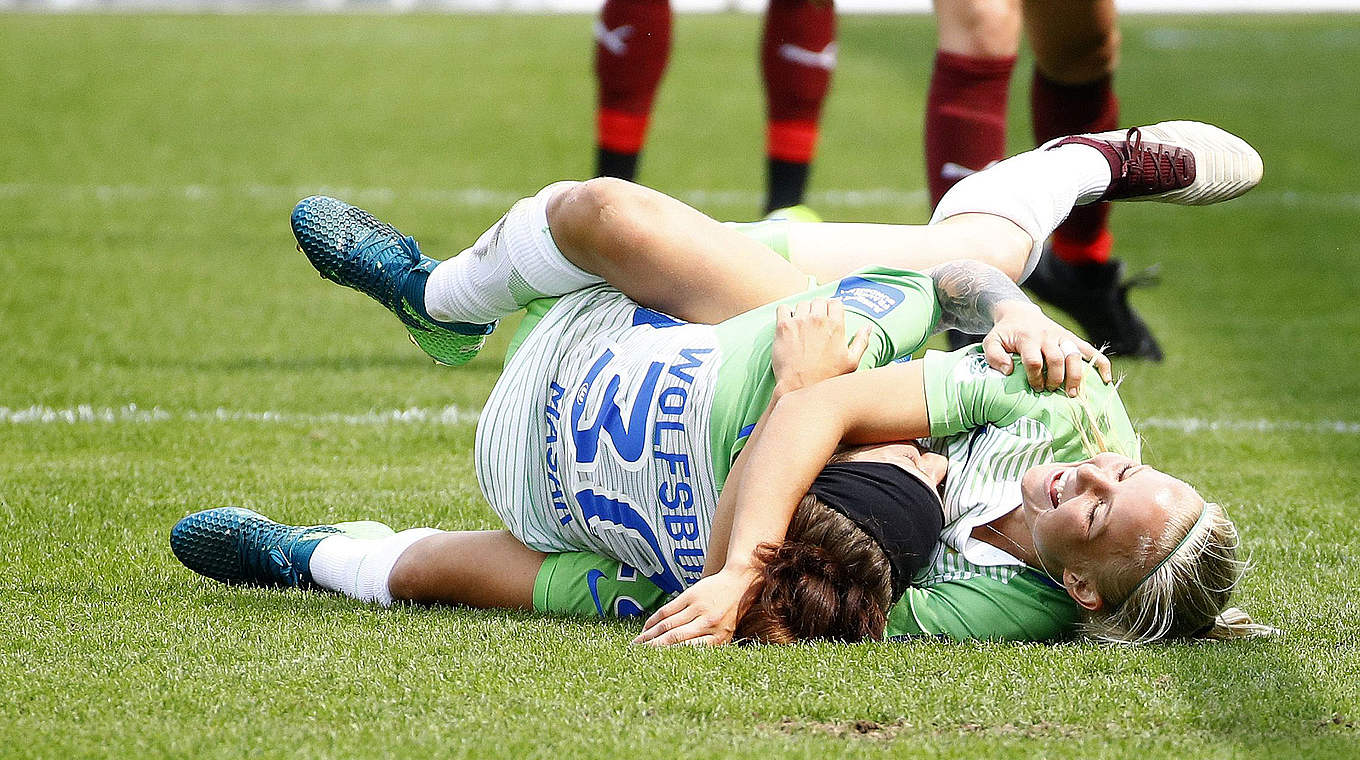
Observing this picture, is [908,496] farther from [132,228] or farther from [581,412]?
[132,228]

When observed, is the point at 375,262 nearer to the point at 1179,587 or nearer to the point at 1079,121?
the point at 1179,587

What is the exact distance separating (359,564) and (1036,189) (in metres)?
1.11

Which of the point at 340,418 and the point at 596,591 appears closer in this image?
the point at 596,591

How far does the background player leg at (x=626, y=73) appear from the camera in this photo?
13.7ft

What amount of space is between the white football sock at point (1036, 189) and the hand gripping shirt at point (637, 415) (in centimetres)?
32

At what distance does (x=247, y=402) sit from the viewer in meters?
3.36

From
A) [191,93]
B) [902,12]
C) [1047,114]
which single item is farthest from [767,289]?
[902,12]

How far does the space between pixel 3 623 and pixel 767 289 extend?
1027 mm

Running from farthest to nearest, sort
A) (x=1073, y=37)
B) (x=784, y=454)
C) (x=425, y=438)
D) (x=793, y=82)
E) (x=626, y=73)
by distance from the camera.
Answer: (x=793, y=82), (x=626, y=73), (x=1073, y=37), (x=425, y=438), (x=784, y=454)

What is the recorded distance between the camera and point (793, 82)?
14.7ft

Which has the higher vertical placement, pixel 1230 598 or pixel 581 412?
pixel 581 412

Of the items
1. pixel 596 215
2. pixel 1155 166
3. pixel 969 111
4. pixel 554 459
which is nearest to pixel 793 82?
pixel 969 111

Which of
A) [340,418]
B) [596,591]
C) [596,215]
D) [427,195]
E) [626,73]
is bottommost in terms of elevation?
[427,195]

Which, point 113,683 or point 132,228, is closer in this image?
point 113,683
